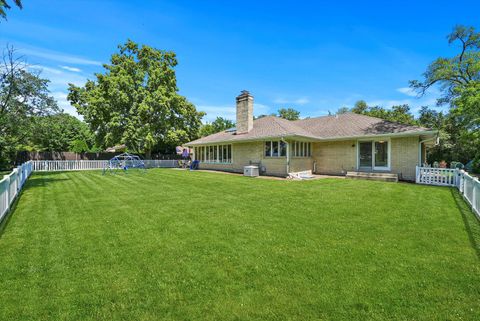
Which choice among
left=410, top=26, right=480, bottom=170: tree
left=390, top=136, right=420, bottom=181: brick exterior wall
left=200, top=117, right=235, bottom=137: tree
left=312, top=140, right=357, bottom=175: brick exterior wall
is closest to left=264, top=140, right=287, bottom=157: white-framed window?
left=312, top=140, right=357, bottom=175: brick exterior wall

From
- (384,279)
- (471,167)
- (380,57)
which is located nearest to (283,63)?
(380,57)

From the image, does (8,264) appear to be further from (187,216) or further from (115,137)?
(115,137)

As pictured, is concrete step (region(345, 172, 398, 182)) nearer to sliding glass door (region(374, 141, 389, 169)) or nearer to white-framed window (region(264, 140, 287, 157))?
sliding glass door (region(374, 141, 389, 169))

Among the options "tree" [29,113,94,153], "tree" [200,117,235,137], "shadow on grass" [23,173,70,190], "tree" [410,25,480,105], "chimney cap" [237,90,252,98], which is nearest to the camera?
"shadow on grass" [23,173,70,190]

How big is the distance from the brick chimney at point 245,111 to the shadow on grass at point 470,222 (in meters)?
13.2

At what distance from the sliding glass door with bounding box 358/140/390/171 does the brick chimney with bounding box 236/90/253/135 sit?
8.01m

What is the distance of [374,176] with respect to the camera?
47.2 feet

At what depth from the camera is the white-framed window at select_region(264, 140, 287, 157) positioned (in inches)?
618

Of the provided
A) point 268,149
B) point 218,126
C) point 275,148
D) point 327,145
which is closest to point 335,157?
point 327,145

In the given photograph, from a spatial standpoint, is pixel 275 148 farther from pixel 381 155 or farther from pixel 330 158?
pixel 381 155

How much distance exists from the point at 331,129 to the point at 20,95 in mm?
21280

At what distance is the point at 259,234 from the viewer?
16.4 feet

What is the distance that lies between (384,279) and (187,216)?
4.46 metres

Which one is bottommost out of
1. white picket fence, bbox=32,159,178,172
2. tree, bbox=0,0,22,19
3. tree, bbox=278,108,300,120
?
white picket fence, bbox=32,159,178,172
